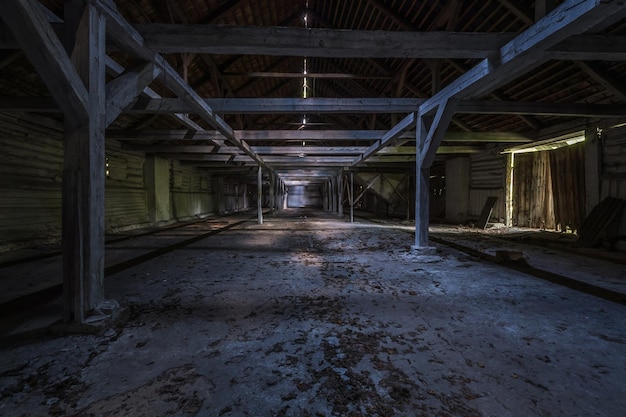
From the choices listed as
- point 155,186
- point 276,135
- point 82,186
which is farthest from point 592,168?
point 155,186

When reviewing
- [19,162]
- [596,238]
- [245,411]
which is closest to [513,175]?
[596,238]

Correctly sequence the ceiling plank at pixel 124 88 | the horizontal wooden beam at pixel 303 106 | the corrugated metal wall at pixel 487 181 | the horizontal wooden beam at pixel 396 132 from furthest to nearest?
the corrugated metal wall at pixel 487 181, the horizontal wooden beam at pixel 396 132, the horizontal wooden beam at pixel 303 106, the ceiling plank at pixel 124 88

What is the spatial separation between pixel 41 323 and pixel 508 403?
4.00 metres

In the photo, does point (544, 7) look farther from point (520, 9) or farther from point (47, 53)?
point (47, 53)

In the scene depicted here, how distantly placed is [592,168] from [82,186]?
1174cm

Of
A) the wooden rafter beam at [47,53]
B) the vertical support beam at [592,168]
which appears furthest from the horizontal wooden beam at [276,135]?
the wooden rafter beam at [47,53]

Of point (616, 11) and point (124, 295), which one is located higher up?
point (616, 11)

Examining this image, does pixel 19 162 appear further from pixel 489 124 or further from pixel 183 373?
pixel 489 124

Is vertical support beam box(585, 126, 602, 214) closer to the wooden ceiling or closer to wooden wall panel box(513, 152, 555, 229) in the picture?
the wooden ceiling

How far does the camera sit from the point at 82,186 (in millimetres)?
2541

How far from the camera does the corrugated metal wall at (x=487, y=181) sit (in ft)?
39.9

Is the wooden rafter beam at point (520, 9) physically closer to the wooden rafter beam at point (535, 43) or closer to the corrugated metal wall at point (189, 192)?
the wooden rafter beam at point (535, 43)

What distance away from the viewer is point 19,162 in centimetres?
706

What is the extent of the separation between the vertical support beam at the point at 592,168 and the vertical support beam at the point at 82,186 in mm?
11538
